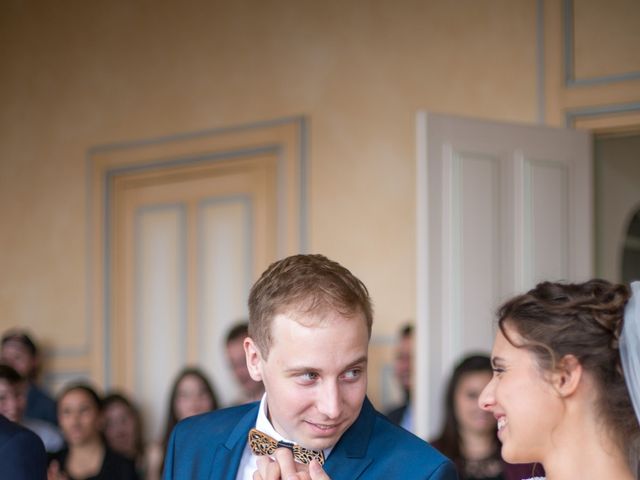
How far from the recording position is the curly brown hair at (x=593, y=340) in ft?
7.77

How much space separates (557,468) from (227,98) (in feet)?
18.1

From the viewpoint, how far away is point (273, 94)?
7379 millimetres

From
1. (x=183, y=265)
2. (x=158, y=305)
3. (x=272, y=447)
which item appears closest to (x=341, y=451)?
(x=272, y=447)

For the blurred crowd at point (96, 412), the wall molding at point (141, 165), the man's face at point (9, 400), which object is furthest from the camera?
the wall molding at point (141, 165)

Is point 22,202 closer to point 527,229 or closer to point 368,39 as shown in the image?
point 368,39

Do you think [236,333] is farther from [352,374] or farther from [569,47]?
[352,374]

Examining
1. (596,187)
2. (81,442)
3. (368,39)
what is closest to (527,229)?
(596,187)

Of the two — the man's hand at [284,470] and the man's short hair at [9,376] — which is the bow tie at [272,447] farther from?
the man's short hair at [9,376]

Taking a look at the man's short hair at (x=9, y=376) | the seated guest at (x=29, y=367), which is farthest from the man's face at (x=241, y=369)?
the seated guest at (x=29, y=367)

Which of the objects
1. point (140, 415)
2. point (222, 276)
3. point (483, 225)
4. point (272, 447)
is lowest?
point (140, 415)

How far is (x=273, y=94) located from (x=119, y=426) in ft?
7.59

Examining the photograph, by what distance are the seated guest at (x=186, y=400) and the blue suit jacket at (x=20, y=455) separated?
405 centimetres

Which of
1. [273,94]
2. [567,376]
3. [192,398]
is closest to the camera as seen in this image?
[567,376]

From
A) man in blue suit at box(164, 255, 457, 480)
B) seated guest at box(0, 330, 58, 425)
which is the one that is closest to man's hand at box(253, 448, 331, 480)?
man in blue suit at box(164, 255, 457, 480)
